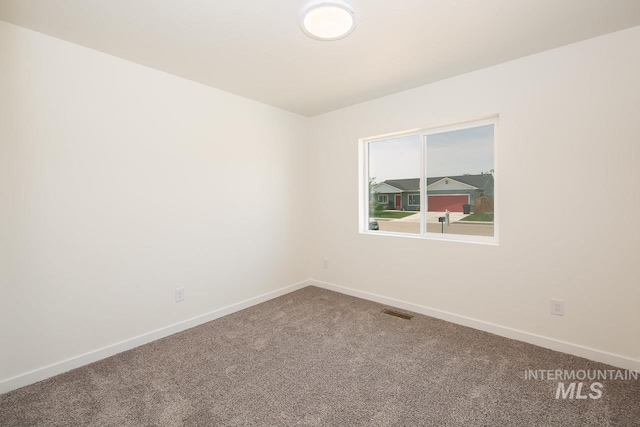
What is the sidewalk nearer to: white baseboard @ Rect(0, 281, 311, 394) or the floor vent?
the floor vent

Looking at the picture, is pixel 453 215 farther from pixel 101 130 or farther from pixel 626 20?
pixel 101 130

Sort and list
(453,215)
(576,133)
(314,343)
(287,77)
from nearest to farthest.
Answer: (576,133)
(314,343)
(287,77)
(453,215)

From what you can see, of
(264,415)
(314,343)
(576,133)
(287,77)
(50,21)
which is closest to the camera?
(264,415)

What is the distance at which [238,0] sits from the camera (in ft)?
5.57

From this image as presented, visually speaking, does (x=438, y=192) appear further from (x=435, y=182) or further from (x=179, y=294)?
(x=179, y=294)

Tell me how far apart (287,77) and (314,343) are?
247 centimetres

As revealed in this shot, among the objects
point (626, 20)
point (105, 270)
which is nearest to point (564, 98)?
point (626, 20)

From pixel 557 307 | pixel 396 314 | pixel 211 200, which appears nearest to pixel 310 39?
pixel 211 200

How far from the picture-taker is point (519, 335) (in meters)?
2.46

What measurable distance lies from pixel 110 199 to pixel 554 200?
360 centimetres

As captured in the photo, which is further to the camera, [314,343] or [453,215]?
[453,215]

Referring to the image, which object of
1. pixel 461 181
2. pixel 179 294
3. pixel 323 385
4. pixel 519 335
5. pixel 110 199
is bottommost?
pixel 323 385

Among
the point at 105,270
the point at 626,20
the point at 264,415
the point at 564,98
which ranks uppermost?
the point at 626,20

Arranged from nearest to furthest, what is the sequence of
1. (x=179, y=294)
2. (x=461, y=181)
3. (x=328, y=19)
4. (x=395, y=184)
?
(x=328, y=19)
(x=179, y=294)
(x=461, y=181)
(x=395, y=184)
